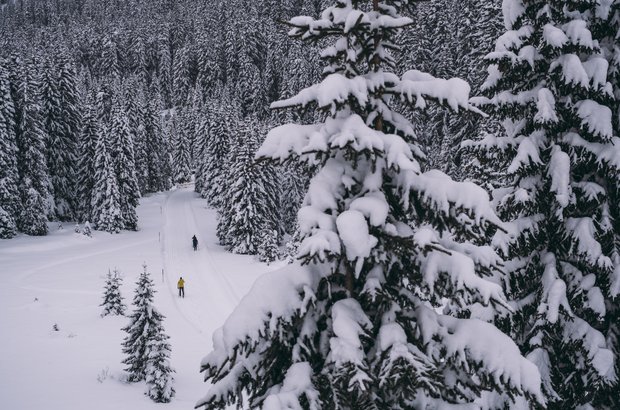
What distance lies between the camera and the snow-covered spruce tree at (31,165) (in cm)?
4506

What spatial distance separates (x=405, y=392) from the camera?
4.43 metres

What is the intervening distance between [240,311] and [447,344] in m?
2.28

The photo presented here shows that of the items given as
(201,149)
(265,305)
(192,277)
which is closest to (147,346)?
(265,305)

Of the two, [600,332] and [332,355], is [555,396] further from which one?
[332,355]

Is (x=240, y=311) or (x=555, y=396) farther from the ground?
(x=240, y=311)

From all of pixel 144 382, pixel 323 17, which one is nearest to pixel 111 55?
pixel 144 382

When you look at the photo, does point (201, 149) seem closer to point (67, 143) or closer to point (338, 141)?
point (67, 143)

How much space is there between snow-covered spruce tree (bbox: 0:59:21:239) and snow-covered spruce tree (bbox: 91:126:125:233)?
745 centimetres

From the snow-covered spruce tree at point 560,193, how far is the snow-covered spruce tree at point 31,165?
155ft

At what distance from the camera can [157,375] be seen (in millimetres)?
16406

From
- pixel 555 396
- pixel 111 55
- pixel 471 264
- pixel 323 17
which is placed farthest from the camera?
pixel 111 55

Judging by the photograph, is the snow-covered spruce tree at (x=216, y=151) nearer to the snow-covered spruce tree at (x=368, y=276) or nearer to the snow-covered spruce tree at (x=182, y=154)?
the snow-covered spruce tree at (x=182, y=154)

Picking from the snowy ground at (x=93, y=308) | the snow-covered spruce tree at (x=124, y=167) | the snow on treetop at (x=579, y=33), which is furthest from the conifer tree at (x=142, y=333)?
the snow-covered spruce tree at (x=124, y=167)

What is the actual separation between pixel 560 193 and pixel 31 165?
50381mm
